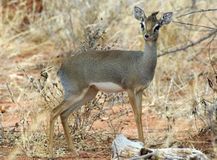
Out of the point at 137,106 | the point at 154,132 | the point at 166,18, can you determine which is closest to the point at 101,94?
the point at 154,132

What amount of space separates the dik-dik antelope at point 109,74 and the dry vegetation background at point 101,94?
209 millimetres

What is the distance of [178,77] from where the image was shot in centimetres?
1074

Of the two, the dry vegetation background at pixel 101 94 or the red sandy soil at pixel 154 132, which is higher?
the dry vegetation background at pixel 101 94

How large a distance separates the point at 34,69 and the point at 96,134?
4631mm

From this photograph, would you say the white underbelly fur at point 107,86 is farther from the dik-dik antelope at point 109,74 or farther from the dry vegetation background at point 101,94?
the dry vegetation background at point 101,94

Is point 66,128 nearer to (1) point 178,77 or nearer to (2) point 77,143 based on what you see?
(2) point 77,143

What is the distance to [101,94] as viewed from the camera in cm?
802

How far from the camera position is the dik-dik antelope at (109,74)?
7.19 metres

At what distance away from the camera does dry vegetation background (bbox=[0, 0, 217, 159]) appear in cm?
745

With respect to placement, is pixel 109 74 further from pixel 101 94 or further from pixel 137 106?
pixel 101 94

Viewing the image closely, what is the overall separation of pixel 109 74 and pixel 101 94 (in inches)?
29.7

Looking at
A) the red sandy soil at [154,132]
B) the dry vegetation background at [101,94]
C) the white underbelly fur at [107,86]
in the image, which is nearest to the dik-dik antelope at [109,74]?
the white underbelly fur at [107,86]

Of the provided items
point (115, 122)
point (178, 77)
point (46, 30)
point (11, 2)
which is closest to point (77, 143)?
point (115, 122)

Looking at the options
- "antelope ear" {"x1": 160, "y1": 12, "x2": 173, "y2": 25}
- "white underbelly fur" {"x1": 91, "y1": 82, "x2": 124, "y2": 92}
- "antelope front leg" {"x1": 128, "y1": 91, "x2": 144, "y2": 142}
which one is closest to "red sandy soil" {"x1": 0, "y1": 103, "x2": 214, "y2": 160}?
"antelope front leg" {"x1": 128, "y1": 91, "x2": 144, "y2": 142}
